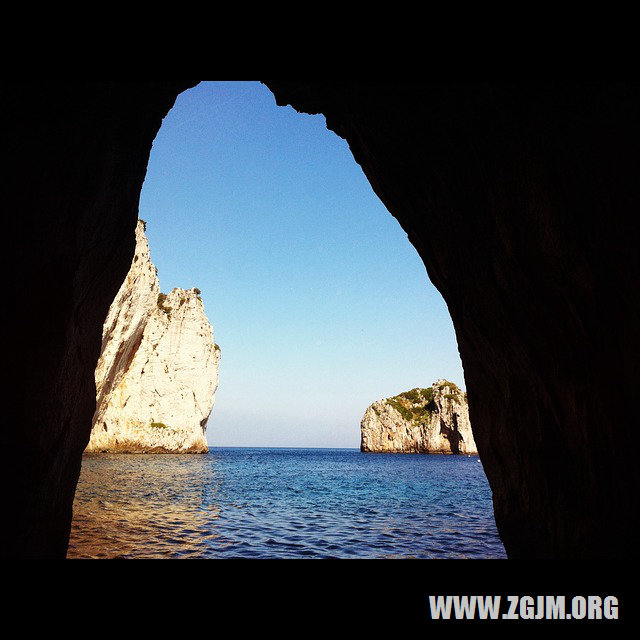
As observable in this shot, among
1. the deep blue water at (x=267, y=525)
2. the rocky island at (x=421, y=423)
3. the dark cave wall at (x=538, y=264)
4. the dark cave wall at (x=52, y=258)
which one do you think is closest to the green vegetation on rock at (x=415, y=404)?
the rocky island at (x=421, y=423)

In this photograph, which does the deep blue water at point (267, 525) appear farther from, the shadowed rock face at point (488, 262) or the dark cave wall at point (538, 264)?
the dark cave wall at point (538, 264)

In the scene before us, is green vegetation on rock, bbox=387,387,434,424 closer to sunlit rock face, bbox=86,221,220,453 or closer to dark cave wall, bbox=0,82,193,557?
sunlit rock face, bbox=86,221,220,453

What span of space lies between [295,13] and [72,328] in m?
5.93

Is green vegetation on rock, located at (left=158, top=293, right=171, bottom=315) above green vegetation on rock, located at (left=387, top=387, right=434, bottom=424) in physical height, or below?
above

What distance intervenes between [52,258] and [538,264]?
21.1 feet

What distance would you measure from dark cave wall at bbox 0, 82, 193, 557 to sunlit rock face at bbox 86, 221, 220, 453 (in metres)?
43.3

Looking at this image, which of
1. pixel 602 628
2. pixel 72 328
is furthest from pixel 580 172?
pixel 72 328

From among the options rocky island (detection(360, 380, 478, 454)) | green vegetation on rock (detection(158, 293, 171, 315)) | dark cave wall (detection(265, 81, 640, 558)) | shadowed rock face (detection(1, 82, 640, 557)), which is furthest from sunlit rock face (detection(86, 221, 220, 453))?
rocky island (detection(360, 380, 478, 454))

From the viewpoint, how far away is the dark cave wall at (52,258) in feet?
16.2

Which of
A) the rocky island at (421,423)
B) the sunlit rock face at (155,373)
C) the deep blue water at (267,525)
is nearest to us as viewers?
the deep blue water at (267,525)

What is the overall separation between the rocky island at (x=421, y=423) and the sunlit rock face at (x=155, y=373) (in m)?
60.0

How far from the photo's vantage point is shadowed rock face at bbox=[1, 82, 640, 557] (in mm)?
4836

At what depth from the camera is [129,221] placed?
30.0ft

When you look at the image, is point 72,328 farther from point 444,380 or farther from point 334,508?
point 444,380
